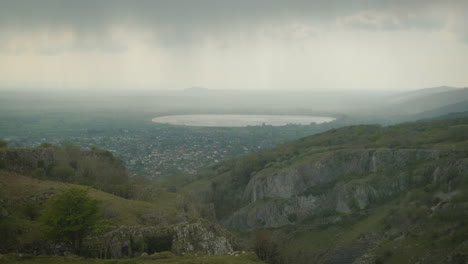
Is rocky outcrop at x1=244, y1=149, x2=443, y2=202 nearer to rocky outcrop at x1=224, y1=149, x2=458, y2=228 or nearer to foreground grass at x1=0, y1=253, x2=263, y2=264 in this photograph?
rocky outcrop at x1=224, y1=149, x2=458, y2=228

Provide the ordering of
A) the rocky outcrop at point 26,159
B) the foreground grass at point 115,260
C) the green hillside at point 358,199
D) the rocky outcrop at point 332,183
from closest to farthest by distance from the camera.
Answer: the foreground grass at point 115,260, the green hillside at point 358,199, the rocky outcrop at point 26,159, the rocky outcrop at point 332,183

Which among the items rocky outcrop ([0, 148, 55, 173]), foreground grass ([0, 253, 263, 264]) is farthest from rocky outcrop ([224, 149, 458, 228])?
foreground grass ([0, 253, 263, 264])

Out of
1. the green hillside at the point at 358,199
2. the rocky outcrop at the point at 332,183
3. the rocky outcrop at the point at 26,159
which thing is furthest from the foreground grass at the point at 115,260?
the rocky outcrop at the point at 332,183

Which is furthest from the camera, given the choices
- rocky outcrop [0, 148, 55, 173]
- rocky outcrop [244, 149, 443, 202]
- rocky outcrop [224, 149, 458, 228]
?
rocky outcrop [244, 149, 443, 202]

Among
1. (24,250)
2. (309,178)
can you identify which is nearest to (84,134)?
(309,178)

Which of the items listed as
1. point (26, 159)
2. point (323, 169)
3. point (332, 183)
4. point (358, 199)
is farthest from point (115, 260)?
point (323, 169)

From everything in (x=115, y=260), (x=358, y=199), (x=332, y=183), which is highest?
(x=115, y=260)

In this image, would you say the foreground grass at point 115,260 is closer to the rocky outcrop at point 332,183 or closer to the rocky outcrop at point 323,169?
the rocky outcrop at point 332,183

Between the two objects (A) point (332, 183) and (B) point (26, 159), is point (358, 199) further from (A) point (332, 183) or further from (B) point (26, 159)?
(B) point (26, 159)

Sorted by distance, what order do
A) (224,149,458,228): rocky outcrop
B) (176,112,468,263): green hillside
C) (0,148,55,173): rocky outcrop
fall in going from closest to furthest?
(176,112,468,263): green hillside
(0,148,55,173): rocky outcrop
(224,149,458,228): rocky outcrop
